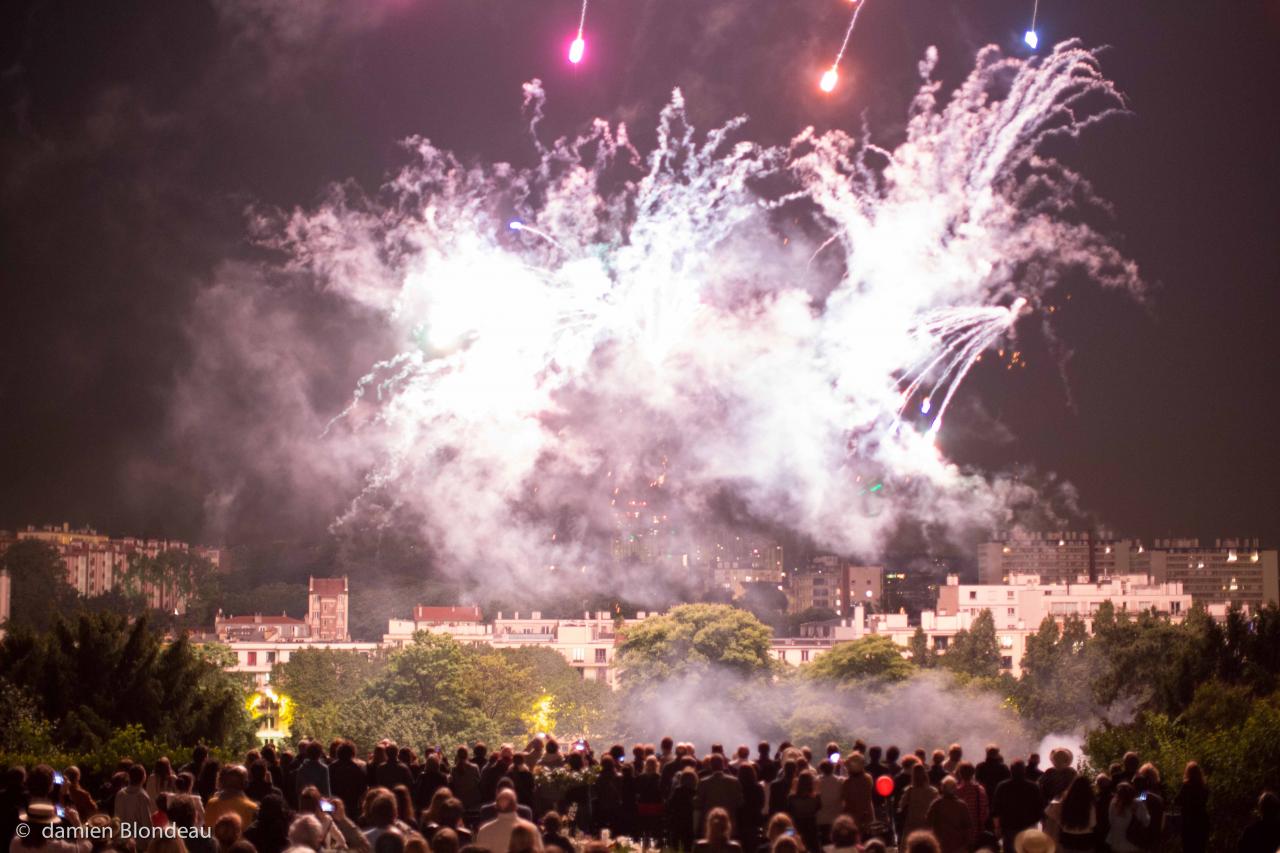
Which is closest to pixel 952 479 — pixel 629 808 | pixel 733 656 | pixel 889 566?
pixel 889 566

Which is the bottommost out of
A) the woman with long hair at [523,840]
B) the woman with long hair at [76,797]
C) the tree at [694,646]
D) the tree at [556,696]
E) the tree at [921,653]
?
the tree at [556,696]

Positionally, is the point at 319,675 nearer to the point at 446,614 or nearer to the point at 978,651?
the point at 446,614

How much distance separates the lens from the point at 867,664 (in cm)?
3484

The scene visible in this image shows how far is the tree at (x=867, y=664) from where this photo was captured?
34406 mm

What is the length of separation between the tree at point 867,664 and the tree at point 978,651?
8848mm

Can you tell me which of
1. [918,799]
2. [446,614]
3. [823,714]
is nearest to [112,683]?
[918,799]

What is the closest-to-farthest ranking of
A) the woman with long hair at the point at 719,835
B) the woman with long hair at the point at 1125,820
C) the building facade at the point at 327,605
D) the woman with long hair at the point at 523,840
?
the woman with long hair at the point at 523,840
the woman with long hair at the point at 719,835
the woman with long hair at the point at 1125,820
the building facade at the point at 327,605

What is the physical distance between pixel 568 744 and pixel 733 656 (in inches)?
487

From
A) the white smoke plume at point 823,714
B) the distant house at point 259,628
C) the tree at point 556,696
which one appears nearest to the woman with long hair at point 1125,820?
the white smoke plume at point 823,714

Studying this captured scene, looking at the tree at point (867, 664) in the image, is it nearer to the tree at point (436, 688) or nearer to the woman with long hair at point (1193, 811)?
the tree at point (436, 688)

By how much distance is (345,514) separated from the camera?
65438 mm

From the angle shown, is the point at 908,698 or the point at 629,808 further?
the point at 908,698

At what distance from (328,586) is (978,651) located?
3342cm

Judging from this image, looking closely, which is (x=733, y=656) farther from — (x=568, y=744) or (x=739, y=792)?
(x=739, y=792)
